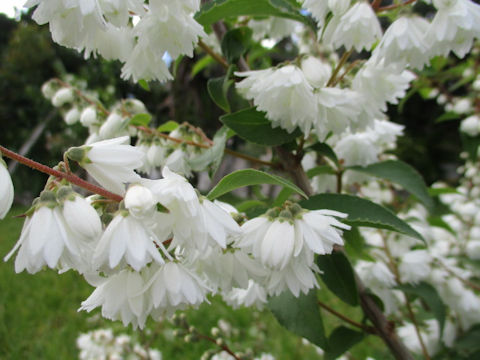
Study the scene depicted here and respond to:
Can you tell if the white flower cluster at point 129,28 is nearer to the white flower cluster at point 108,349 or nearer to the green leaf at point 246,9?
the green leaf at point 246,9

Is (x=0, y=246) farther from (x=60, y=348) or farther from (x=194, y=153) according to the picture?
(x=194, y=153)

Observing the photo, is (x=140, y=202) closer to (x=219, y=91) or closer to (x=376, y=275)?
(x=219, y=91)

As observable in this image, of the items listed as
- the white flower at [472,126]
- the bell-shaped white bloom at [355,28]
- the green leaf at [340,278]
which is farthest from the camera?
the white flower at [472,126]

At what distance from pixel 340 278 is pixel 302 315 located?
0.33 ft

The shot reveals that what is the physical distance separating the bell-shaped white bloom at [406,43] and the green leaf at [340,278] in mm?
352

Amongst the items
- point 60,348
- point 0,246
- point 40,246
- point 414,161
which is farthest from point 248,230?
point 414,161

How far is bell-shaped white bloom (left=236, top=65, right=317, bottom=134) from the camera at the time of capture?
620mm

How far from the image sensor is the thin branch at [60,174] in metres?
0.41

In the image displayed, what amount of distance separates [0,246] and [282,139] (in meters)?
4.31

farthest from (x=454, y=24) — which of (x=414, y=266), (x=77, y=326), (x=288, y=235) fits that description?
(x=77, y=326)

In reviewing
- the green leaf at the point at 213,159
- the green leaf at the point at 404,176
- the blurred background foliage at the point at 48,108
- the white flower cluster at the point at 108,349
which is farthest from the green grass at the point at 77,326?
the blurred background foliage at the point at 48,108

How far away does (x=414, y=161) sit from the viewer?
26.0 feet

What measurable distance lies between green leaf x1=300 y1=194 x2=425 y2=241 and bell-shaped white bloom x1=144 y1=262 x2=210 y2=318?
234mm

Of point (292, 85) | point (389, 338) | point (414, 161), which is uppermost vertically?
point (292, 85)
